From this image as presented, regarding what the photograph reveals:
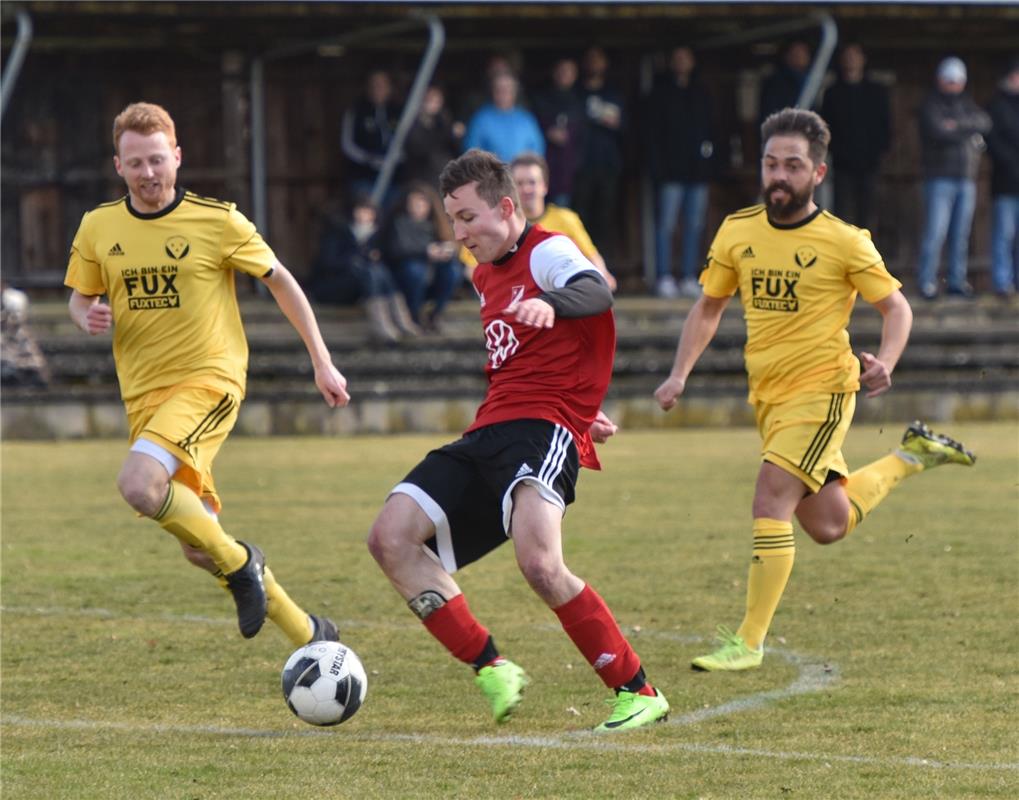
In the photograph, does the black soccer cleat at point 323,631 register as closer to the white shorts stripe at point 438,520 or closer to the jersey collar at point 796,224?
the white shorts stripe at point 438,520

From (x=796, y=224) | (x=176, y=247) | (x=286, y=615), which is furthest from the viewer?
(x=796, y=224)

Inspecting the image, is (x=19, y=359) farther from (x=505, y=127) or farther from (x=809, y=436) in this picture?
(x=809, y=436)

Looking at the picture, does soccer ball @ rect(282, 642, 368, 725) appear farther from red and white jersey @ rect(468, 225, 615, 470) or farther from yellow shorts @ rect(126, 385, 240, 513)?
yellow shorts @ rect(126, 385, 240, 513)

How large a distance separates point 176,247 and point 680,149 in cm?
1239

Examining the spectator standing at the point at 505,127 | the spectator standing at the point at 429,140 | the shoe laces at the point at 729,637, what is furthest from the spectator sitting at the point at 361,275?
the shoe laces at the point at 729,637

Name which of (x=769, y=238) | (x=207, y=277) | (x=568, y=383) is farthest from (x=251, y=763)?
(x=769, y=238)

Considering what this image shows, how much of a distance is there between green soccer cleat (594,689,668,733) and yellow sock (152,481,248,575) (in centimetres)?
161

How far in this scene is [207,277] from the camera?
24.4ft

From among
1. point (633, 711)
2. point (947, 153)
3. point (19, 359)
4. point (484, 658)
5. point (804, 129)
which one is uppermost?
point (804, 129)

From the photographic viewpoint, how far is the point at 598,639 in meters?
6.11

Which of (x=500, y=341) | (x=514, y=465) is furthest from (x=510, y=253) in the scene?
(x=514, y=465)

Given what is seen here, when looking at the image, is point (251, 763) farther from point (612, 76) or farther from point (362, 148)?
point (612, 76)

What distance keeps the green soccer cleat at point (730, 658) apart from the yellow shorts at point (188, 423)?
6.54 ft

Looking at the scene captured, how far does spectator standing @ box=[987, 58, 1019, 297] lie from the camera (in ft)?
63.7
